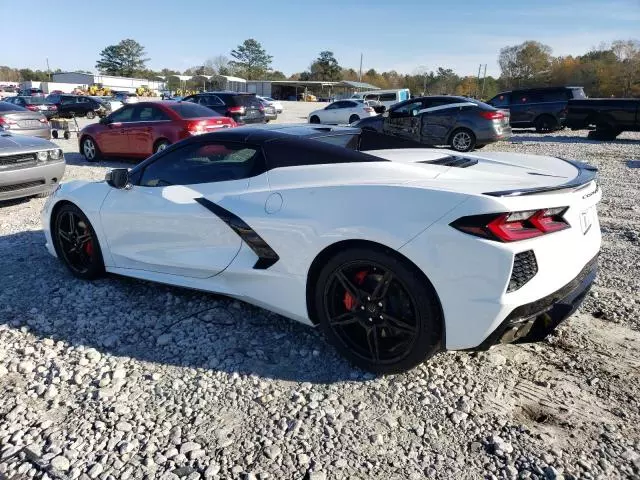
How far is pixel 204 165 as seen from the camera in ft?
11.9

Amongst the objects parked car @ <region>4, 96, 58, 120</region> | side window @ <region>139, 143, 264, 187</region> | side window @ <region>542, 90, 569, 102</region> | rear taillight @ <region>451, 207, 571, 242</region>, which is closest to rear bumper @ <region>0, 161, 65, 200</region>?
side window @ <region>139, 143, 264, 187</region>

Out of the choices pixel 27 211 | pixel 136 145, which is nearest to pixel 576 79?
pixel 136 145

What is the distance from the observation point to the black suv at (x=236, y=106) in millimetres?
16766

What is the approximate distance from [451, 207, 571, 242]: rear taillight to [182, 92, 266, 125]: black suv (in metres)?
15.2

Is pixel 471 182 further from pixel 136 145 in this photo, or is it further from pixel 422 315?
pixel 136 145

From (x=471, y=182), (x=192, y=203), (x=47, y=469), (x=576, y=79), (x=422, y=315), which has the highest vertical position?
(x=576, y=79)

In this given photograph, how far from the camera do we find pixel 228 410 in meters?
2.57

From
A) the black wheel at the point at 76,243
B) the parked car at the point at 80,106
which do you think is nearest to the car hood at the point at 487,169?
the black wheel at the point at 76,243

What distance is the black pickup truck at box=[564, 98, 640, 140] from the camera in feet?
50.0

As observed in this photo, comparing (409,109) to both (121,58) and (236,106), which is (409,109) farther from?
(121,58)

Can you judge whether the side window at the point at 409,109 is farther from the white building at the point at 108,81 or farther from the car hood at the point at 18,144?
the white building at the point at 108,81

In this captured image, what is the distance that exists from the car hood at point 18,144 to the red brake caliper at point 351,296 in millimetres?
5902

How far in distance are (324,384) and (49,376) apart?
1.60 m

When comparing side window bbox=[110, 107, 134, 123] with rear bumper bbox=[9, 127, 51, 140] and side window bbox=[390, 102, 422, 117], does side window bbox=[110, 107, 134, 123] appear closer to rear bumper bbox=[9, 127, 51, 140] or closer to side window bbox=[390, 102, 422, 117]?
rear bumper bbox=[9, 127, 51, 140]
